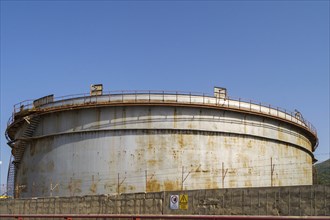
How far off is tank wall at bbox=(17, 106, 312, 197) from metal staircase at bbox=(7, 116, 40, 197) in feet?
5.65

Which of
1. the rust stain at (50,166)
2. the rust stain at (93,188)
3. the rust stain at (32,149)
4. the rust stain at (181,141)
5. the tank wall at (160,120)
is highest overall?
the tank wall at (160,120)

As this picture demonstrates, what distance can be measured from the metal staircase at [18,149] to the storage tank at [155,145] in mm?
641

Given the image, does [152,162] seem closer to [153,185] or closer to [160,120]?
[153,185]

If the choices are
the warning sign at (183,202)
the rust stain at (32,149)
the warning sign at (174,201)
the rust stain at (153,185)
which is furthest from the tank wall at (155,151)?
the warning sign at (183,202)

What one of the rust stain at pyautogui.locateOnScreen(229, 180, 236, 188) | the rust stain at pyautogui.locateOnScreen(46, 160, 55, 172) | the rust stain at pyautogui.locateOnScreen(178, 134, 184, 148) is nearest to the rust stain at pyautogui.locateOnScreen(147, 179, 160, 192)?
the rust stain at pyautogui.locateOnScreen(178, 134, 184, 148)

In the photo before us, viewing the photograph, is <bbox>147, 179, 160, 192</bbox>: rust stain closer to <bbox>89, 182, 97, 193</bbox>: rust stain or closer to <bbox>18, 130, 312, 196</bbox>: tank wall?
<bbox>18, 130, 312, 196</bbox>: tank wall

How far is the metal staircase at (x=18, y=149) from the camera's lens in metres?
30.9

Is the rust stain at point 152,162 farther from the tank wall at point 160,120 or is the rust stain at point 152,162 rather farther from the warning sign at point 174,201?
the warning sign at point 174,201

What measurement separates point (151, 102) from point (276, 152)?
8.65m

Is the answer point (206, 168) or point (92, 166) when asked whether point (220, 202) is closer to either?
point (206, 168)

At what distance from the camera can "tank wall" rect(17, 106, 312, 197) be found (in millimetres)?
26688

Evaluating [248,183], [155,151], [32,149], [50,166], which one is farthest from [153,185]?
[32,149]

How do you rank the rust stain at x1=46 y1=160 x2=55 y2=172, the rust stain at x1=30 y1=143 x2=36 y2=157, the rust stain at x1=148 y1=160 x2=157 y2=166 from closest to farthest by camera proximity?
1. the rust stain at x1=148 y1=160 x2=157 y2=166
2. the rust stain at x1=46 y1=160 x2=55 y2=172
3. the rust stain at x1=30 y1=143 x2=36 y2=157

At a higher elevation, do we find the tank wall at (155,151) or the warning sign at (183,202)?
the tank wall at (155,151)
